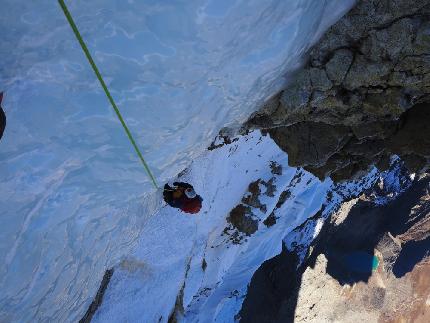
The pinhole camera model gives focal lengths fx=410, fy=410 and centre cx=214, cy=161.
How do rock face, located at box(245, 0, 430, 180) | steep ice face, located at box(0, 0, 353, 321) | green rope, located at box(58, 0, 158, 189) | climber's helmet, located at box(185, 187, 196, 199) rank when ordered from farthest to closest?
climber's helmet, located at box(185, 187, 196, 199), rock face, located at box(245, 0, 430, 180), steep ice face, located at box(0, 0, 353, 321), green rope, located at box(58, 0, 158, 189)

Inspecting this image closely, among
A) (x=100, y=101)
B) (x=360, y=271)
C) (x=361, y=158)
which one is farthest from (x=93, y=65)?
(x=360, y=271)

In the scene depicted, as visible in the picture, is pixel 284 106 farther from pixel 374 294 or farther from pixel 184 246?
pixel 374 294

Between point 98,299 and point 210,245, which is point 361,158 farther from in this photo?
point 98,299

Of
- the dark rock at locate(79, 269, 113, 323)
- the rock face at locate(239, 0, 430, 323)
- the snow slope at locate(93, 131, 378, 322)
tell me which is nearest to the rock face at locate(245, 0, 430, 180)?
the rock face at locate(239, 0, 430, 323)

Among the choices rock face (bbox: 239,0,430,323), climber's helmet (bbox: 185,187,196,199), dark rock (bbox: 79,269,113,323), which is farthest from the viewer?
dark rock (bbox: 79,269,113,323)

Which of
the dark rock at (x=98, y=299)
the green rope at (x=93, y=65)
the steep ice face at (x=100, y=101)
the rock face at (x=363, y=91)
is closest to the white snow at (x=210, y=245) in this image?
the dark rock at (x=98, y=299)

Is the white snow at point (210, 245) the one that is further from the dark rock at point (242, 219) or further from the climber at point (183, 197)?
the climber at point (183, 197)

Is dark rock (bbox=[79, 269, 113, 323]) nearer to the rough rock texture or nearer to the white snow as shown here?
the white snow
